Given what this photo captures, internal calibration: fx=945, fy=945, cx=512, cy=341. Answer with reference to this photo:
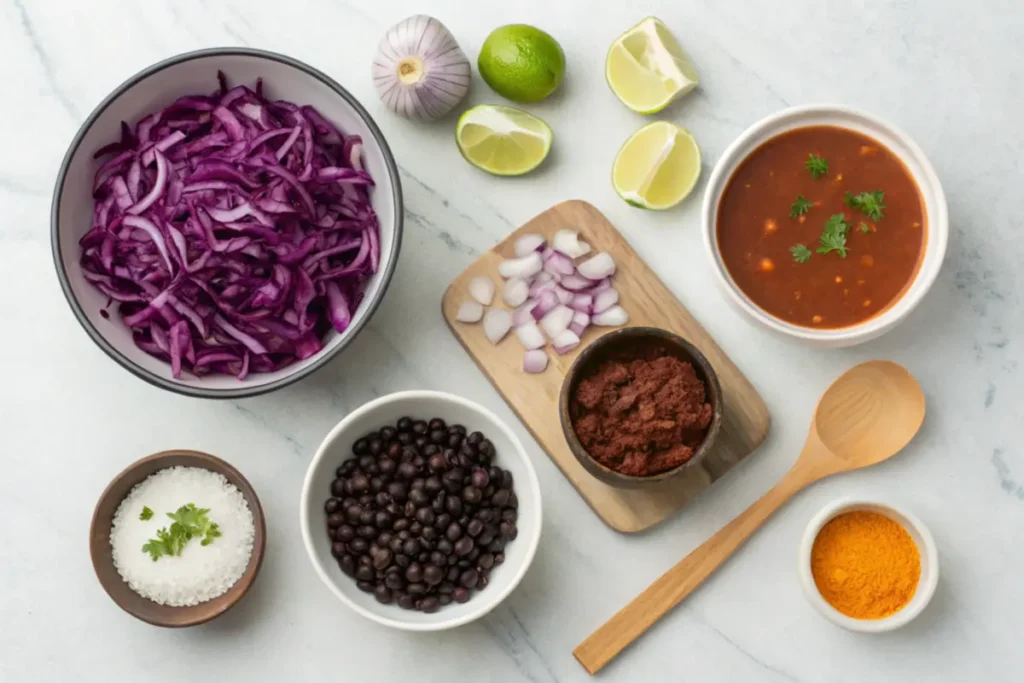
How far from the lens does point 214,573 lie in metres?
2.27

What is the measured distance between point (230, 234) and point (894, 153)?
156 cm

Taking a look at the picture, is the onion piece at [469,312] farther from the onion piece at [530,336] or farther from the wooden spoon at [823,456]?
the wooden spoon at [823,456]

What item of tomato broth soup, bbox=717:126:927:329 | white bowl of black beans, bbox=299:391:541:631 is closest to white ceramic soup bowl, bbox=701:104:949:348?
tomato broth soup, bbox=717:126:927:329

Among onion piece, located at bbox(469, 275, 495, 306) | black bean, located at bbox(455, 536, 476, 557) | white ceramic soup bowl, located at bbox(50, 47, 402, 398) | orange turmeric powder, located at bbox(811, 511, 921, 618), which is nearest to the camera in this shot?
white ceramic soup bowl, located at bbox(50, 47, 402, 398)

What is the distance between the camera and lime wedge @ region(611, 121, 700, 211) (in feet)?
7.99

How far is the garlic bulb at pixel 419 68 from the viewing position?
2.38 m

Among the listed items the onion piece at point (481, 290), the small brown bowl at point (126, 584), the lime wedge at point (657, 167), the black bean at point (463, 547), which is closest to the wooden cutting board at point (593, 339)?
the onion piece at point (481, 290)

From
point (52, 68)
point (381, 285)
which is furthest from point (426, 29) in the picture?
point (52, 68)

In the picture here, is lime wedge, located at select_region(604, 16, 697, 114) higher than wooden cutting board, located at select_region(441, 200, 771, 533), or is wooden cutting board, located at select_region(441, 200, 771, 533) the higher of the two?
lime wedge, located at select_region(604, 16, 697, 114)

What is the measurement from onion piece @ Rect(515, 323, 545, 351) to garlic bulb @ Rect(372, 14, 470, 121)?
60 centimetres

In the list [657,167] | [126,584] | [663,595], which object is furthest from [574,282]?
[126,584]

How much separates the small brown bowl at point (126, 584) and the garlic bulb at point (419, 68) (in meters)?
1.02

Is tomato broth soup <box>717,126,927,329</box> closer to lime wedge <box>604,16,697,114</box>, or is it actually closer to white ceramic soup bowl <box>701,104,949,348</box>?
white ceramic soup bowl <box>701,104,949,348</box>

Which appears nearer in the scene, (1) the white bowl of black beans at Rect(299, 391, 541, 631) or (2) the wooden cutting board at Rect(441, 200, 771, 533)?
(1) the white bowl of black beans at Rect(299, 391, 541, 631)
